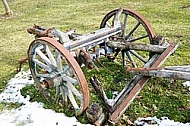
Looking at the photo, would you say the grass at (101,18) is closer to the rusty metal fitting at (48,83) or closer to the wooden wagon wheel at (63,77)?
the wooden wagon wheel at (63,77)

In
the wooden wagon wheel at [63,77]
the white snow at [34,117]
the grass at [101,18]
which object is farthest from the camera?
the grass at [101,18]

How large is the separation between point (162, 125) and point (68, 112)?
1540mm

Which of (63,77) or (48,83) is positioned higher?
(63,77)

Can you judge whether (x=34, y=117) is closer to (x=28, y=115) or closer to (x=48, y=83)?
(x=28, y=115)

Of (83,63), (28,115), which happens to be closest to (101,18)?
(83,63)

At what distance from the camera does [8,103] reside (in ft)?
18.1

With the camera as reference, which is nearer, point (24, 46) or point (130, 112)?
point (130, 112)

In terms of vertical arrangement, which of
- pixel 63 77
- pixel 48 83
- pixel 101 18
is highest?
pixel 63 77

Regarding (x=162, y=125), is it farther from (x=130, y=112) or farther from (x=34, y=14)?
(x=34, y=14)

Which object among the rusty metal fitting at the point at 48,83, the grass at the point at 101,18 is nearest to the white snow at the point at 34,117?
the grass at the point at 101,18

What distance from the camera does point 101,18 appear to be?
12398 millimetres

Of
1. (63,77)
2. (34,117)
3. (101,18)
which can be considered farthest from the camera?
(101,18)

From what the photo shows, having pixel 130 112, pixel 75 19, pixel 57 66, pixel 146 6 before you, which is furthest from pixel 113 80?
pixel 146 6

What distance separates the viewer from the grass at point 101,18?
511cm
